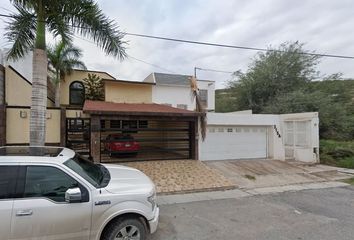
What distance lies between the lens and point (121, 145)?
1309cm

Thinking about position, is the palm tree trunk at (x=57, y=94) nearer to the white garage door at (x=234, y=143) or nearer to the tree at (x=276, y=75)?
the white garage door at (x=234, y=143)

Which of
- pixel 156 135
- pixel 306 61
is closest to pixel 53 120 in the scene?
pixel 156 135

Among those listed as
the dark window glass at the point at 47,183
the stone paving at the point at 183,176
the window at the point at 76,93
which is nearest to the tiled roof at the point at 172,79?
the window at the point at 76,93

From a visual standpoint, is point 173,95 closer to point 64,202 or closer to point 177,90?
point 177,90

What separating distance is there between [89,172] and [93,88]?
1684 centimetres

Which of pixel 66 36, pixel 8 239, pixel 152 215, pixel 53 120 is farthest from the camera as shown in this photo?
pixel 53 120

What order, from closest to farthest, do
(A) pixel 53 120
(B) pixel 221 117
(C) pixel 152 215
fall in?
(C) pixel 152 215, (A) pixel 53 120, (B) pixel 221 117

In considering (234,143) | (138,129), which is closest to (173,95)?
(234,143)

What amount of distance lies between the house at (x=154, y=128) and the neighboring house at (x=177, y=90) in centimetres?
11

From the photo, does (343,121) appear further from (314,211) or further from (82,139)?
(82,139)

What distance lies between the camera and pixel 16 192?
11.7ft

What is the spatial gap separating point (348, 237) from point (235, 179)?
5.46 meters

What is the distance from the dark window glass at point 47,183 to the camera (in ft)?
12.1

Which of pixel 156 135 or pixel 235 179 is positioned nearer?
pixel 235 179
